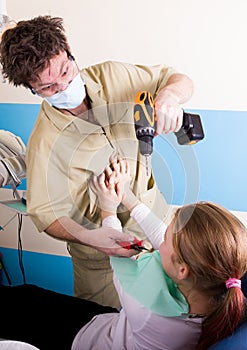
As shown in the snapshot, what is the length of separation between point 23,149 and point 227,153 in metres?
0.94

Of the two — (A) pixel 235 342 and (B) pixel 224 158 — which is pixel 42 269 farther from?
(A) pixel 235 342

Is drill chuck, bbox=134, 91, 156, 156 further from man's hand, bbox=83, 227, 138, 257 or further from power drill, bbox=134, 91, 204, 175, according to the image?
man's hand, bbox=83, 227, 138, 257

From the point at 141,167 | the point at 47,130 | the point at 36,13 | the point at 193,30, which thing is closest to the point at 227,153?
the point at 193,30

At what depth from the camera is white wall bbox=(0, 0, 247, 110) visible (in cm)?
179

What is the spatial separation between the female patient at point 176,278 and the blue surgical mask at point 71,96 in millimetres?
246

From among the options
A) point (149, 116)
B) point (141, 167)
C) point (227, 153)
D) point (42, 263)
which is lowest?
point (42, 263)

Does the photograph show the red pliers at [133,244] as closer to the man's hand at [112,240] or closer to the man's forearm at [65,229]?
the man's hand at [112,240]

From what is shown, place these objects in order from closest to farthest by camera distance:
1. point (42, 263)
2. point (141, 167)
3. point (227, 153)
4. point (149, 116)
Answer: point (149, 116)
point (141, 167)
point (227, 153)
point (42, 263)

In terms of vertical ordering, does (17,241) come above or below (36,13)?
below

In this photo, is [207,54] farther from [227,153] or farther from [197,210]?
[197,210]

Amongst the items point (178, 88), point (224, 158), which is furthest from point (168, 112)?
point (224, 158)

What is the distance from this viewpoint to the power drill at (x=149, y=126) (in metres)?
0.93

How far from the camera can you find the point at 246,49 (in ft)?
5.84

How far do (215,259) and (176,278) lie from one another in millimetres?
135
